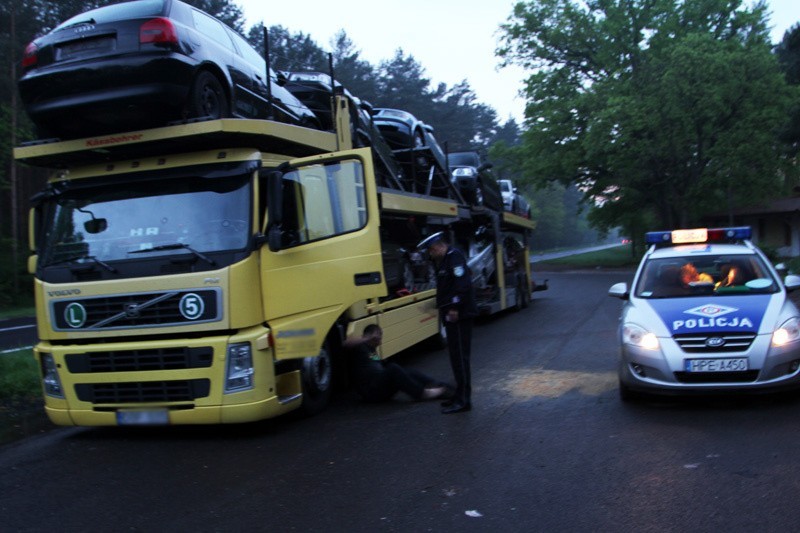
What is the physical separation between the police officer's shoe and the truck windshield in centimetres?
253

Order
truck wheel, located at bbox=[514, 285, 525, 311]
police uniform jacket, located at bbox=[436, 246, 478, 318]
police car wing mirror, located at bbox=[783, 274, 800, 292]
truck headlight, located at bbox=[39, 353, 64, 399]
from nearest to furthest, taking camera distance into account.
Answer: truck headlight, located at bbox=[39, 353, 64, 399] < police uniform jacket, located at bbox=[436, 246, 478, 318] < police car wing mirror, located at bbox=[783, 274, 800, 292] < truck wheel, located at bbox=[514, 285, 525, 311]

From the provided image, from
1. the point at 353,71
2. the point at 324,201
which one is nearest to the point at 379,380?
the point at 324,201

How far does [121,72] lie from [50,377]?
2752 mm

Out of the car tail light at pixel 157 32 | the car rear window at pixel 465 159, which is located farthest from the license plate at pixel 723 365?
the car rear window at pixel 465 159

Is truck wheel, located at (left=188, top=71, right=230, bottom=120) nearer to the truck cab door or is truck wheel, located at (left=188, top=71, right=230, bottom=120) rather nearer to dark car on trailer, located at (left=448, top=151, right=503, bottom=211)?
the truck cab door

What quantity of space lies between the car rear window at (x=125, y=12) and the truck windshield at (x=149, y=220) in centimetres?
144

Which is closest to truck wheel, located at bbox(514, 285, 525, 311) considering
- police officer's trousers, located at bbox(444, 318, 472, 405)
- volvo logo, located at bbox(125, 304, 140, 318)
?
police officer's trousers, located at bbox(444, 318, 472, 405)

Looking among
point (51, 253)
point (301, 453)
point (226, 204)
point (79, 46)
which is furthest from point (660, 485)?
point (79, 46)

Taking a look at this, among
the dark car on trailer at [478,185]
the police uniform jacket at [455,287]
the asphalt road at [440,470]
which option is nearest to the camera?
the asphalt road at [440,470]

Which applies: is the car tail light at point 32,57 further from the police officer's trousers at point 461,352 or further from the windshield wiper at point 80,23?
the police officer's trousers at point 461,352

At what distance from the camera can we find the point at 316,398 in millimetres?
7188

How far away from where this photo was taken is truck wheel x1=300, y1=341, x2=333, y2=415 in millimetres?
6977

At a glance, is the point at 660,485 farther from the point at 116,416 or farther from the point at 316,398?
the point at 116,416

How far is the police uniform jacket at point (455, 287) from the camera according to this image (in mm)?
6965
